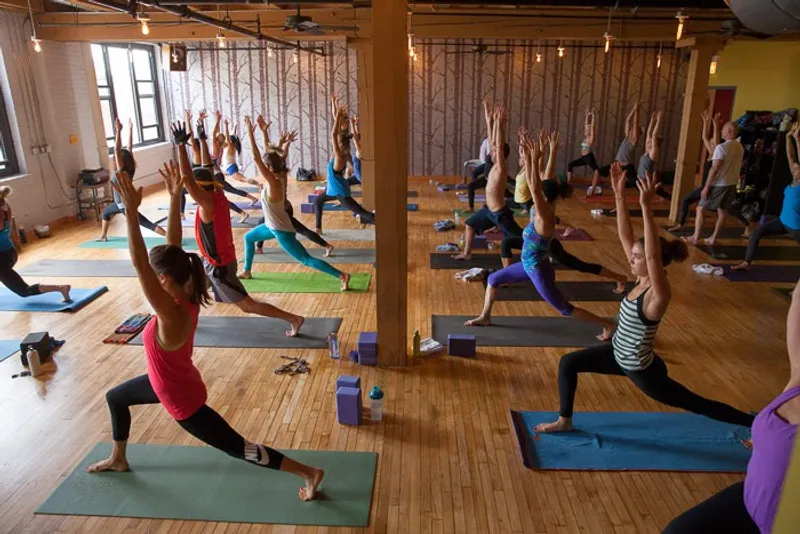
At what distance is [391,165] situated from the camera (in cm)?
415

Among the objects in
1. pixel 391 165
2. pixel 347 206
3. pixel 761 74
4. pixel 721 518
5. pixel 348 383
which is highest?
pixel 761 74

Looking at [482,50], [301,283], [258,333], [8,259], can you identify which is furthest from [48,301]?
[482,50]

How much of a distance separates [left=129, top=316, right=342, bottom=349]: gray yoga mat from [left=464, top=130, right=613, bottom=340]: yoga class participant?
5.10 ft

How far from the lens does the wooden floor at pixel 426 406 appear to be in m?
3.08

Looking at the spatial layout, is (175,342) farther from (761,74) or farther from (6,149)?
(761,74)

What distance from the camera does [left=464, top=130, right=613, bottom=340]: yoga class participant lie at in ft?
14.5

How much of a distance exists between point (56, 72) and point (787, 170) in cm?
1168

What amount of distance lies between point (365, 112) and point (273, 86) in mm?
4778

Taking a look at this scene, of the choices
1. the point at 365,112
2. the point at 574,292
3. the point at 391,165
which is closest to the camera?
the point at 391,165

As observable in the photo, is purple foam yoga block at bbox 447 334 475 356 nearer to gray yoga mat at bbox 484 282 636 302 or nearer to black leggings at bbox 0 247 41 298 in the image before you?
gray yoga mat at bbox 484 282 636 302

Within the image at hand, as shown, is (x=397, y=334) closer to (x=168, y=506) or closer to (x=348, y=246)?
(x=168, y=506)

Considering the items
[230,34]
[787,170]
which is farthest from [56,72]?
[787,170]

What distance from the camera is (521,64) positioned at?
41.8ft

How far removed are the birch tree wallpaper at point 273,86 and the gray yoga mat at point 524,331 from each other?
8803 millimetres
